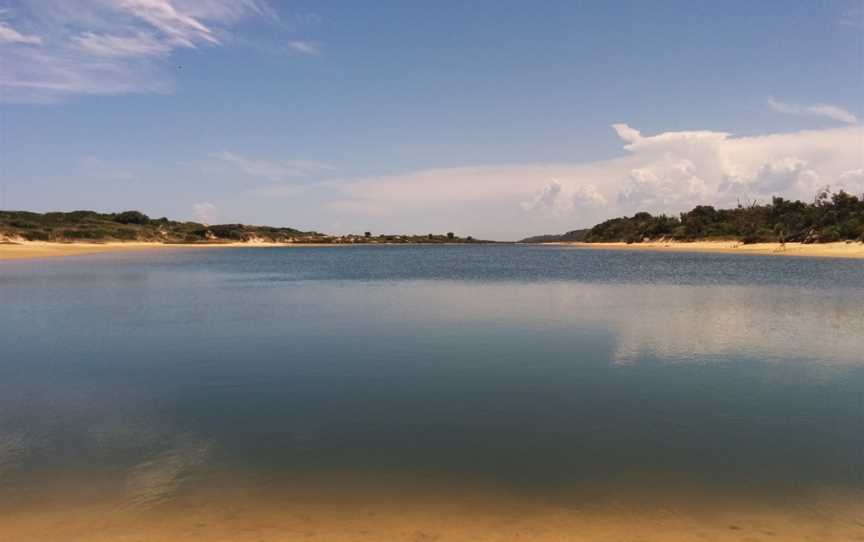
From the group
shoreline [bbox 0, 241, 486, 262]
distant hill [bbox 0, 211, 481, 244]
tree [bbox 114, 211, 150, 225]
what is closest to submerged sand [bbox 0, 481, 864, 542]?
shoreline [bbox 0, 241, 486, 262]

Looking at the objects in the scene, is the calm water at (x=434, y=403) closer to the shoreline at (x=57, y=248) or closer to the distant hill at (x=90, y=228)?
the shoreline at (x=57, y=248)

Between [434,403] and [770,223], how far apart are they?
134 m

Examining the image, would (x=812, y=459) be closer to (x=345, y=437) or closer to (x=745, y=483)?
(x=745, y=483)

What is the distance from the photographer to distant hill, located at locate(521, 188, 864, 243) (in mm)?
91812

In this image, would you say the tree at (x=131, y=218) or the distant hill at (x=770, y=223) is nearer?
the distant hill at (x=770, y=223)

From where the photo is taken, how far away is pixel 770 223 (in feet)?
400

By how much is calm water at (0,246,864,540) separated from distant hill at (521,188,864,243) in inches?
3238

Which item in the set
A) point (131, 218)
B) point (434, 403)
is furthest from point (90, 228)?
point (434, 403)

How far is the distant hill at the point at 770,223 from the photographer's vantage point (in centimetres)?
9181

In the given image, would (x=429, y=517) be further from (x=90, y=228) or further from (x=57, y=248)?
(x=90, y=228)

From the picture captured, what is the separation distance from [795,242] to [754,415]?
353ft

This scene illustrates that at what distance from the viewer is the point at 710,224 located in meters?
143

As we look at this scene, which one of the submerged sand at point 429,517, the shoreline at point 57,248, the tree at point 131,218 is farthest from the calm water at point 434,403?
the tree at point 131,218

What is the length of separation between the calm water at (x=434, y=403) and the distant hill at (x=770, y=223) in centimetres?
8226
